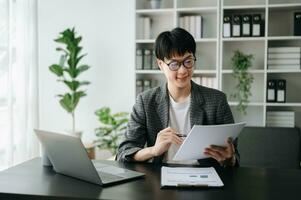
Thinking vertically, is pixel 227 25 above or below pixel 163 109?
above

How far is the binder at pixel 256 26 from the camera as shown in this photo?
12.0 ft

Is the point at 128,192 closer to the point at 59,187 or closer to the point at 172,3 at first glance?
the point at 59,187

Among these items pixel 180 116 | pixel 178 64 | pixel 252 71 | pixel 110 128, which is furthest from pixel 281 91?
pixel 178 64

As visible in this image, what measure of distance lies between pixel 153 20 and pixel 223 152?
2.82m

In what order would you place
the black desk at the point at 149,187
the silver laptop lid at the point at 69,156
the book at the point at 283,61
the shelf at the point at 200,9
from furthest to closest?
the shelf at the point at 200,9, the book at the point at 283,61, the silver laptop lid at the point at 69,156, the black desk at the point at 149,187

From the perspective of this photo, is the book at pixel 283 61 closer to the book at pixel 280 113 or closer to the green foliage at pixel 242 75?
the green foliage at pixel 242 75

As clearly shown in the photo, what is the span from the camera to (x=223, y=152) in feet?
5.26

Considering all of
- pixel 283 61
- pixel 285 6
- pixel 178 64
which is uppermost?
pixel 285 6

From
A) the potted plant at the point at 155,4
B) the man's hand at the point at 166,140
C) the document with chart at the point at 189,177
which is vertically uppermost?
the potted plant at the point at 155,4

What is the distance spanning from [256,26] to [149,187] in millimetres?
2734

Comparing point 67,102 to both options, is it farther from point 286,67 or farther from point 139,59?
point 286,67

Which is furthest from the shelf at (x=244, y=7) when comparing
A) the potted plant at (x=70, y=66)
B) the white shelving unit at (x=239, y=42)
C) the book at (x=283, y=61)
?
the potted plant at (x=70, y=66)

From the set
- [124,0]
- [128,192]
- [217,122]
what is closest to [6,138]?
[124,0]

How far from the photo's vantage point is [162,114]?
1973 mm
